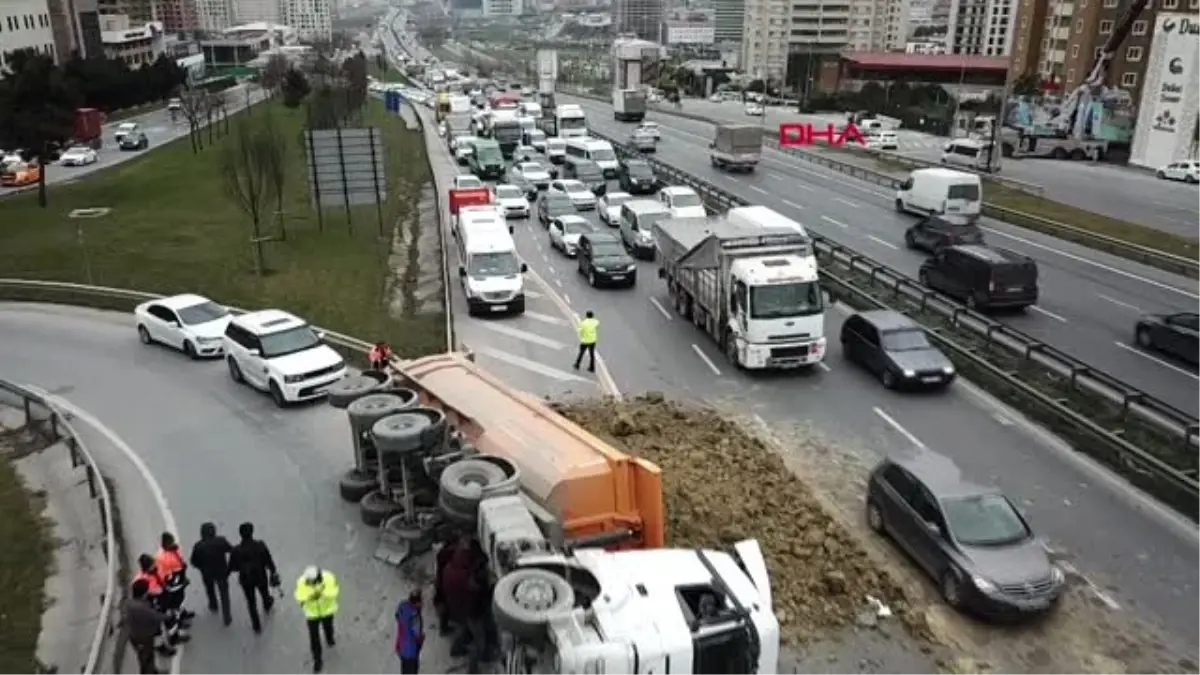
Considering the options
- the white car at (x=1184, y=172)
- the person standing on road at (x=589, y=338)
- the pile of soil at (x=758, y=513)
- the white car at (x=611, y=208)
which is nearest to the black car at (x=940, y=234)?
the white car at (x=611, y=208)

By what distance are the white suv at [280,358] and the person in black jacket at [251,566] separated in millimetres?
7983

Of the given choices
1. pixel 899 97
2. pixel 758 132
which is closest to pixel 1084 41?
pixel 899 97

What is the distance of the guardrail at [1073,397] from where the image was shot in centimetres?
1580

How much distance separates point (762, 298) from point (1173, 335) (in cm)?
971

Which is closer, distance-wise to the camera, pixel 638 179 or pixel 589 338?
pixel 589 338

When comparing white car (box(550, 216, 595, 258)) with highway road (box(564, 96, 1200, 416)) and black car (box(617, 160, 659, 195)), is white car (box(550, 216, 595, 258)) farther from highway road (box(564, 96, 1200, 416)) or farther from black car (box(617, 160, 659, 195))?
black car (box(617, 160, 659, 195))

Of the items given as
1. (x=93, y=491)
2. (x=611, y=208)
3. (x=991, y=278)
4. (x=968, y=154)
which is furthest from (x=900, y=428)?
(x=968, y=154)

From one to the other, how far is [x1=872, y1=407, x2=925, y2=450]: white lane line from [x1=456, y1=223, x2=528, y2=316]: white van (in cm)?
1073

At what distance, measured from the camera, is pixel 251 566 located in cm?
1115

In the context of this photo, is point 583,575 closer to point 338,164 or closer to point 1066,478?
point 1066,478

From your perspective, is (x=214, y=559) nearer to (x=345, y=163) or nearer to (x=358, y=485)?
(x=358, y=485)

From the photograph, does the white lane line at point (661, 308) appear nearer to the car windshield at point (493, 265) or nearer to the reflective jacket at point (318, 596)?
the car windshield at point (493, 265)

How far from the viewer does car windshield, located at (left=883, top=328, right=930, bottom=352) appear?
20.3 m

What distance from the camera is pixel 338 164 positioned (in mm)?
32656
